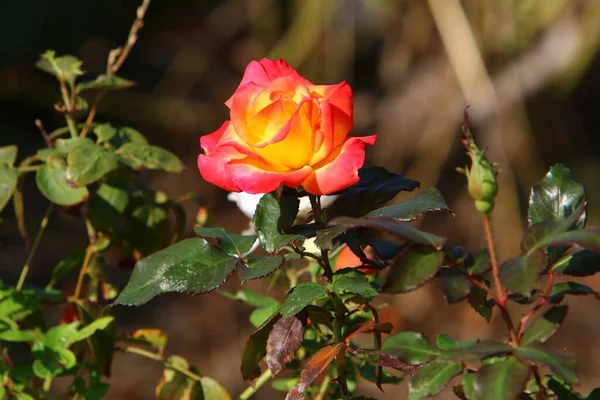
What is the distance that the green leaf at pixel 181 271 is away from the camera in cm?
49

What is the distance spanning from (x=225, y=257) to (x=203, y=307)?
1.68 m

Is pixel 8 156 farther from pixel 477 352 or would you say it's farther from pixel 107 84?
pixel 477 352

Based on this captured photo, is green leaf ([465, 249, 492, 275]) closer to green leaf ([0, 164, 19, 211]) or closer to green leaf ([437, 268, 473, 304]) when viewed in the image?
green leaf ([437, 268, 473, 304])

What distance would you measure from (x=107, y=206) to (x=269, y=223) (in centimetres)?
25

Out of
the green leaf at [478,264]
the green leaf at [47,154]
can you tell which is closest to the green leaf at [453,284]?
the green leaf at [478,264]

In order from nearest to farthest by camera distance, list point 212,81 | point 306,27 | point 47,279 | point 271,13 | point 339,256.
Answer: point 339,256, point 47,279, point 306,27, point 271,13, point 212,81

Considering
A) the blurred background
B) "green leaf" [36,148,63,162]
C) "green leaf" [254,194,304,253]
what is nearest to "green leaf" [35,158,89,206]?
"green leaf" [36,148,63,162]

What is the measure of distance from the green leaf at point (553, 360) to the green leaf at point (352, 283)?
89mm

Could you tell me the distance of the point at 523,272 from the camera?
44 cm

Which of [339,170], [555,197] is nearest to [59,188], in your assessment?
[339,170]

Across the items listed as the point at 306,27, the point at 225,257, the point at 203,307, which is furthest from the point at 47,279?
the point at 225,257

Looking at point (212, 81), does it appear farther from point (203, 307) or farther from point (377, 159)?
point (203, 307)

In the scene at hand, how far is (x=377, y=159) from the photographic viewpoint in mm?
2455

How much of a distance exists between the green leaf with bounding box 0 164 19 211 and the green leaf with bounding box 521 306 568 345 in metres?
0.43
